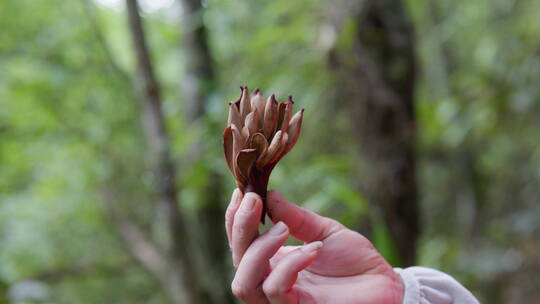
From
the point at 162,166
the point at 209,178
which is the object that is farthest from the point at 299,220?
the point at 209,178

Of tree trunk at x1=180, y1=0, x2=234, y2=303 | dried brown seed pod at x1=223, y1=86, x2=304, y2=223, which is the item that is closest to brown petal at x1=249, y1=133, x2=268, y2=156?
dried brown seed pod at x1=223, y1=86, x2=304, y2=223

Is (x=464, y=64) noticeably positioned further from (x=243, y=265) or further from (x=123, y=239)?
(x=243, y=265)

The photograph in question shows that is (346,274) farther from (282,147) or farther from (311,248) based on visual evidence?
(282,147)

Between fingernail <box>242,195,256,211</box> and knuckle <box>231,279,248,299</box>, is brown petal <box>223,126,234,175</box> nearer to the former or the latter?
fingernail <box>242,195,256,211</box>

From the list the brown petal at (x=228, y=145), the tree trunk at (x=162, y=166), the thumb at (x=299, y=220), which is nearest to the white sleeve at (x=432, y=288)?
the thumb at (x=299, y=220)

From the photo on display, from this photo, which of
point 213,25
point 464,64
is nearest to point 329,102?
point 213,25

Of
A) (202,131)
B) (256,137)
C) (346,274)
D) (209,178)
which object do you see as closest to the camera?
(256,137)
